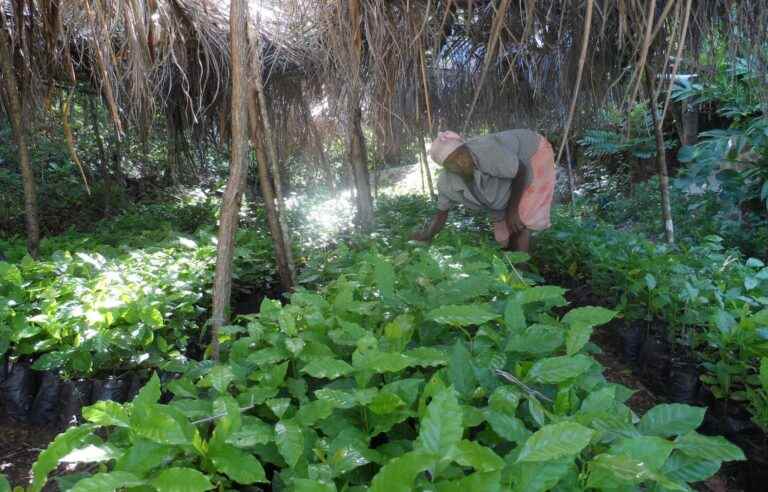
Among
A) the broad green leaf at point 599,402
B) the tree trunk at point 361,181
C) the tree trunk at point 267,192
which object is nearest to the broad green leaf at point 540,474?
the broad green leaf at point 599,402

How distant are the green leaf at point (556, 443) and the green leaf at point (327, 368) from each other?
461 millimetres

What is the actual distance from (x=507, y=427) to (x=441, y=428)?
20 centimetres

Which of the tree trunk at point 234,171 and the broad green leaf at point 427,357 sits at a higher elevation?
the tree trunk at point 234,171

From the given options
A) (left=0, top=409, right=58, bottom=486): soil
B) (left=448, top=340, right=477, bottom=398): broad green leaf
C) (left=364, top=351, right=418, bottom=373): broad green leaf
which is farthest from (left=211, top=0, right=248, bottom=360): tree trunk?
(left=0, top=409, right=58, bottom=486): soil

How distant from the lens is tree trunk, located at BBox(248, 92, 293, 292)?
9.22 feet

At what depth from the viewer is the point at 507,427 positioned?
3.61 feet

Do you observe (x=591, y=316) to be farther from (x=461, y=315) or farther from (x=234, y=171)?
(x=234, y=171)

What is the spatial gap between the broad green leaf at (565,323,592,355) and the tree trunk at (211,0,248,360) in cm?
124

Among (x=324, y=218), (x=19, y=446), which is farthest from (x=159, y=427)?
(x=324, y=218)

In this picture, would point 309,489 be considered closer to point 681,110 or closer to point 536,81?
point 536,81

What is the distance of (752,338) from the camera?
6.55 ft

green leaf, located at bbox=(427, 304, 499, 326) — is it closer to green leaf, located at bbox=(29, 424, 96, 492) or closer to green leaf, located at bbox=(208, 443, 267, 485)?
green leaf, located at bbox=(208, 443, 267, 485)

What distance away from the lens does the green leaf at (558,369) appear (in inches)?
49.3

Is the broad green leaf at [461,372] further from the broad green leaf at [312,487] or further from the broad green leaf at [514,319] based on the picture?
the broad green leaf at [312,487]
